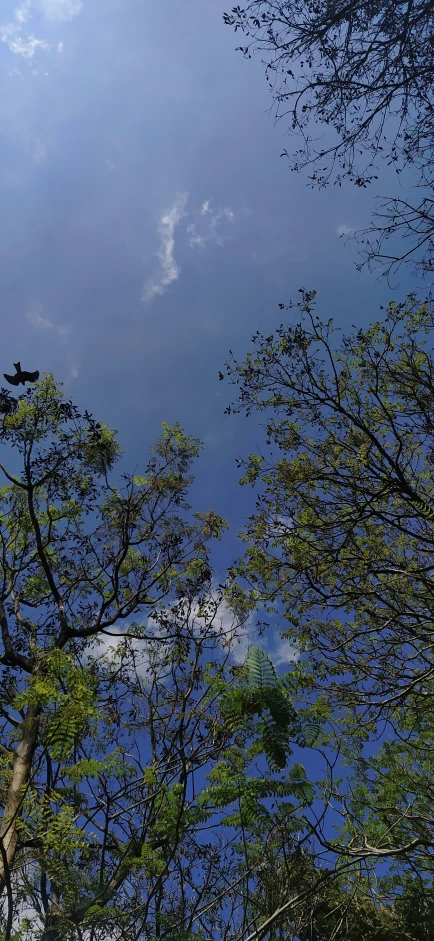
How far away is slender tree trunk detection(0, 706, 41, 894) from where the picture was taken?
5108 millimetres

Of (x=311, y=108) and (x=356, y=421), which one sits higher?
(x=311, y=108)

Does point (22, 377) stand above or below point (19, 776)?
above

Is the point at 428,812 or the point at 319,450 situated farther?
the point at 428,812

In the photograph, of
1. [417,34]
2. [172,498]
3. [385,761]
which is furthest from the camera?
[385,761]

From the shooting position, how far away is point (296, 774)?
218 inches

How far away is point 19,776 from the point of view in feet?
19.5

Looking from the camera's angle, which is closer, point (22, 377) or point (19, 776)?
point (19, 776)

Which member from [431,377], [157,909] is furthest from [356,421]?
[157,909]

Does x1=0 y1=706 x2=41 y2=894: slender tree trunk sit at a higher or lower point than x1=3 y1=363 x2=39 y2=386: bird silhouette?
lower

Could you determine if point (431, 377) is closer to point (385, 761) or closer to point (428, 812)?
point (428, 812)

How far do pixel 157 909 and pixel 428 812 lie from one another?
8.49m

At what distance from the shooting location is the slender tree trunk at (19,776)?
5108 mm

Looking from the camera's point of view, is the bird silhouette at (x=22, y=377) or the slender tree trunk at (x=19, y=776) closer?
the slender tree trunk at (x=19, y=776)

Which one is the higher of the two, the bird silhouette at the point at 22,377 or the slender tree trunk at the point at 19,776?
the bird silhouette at the point at 22,377
